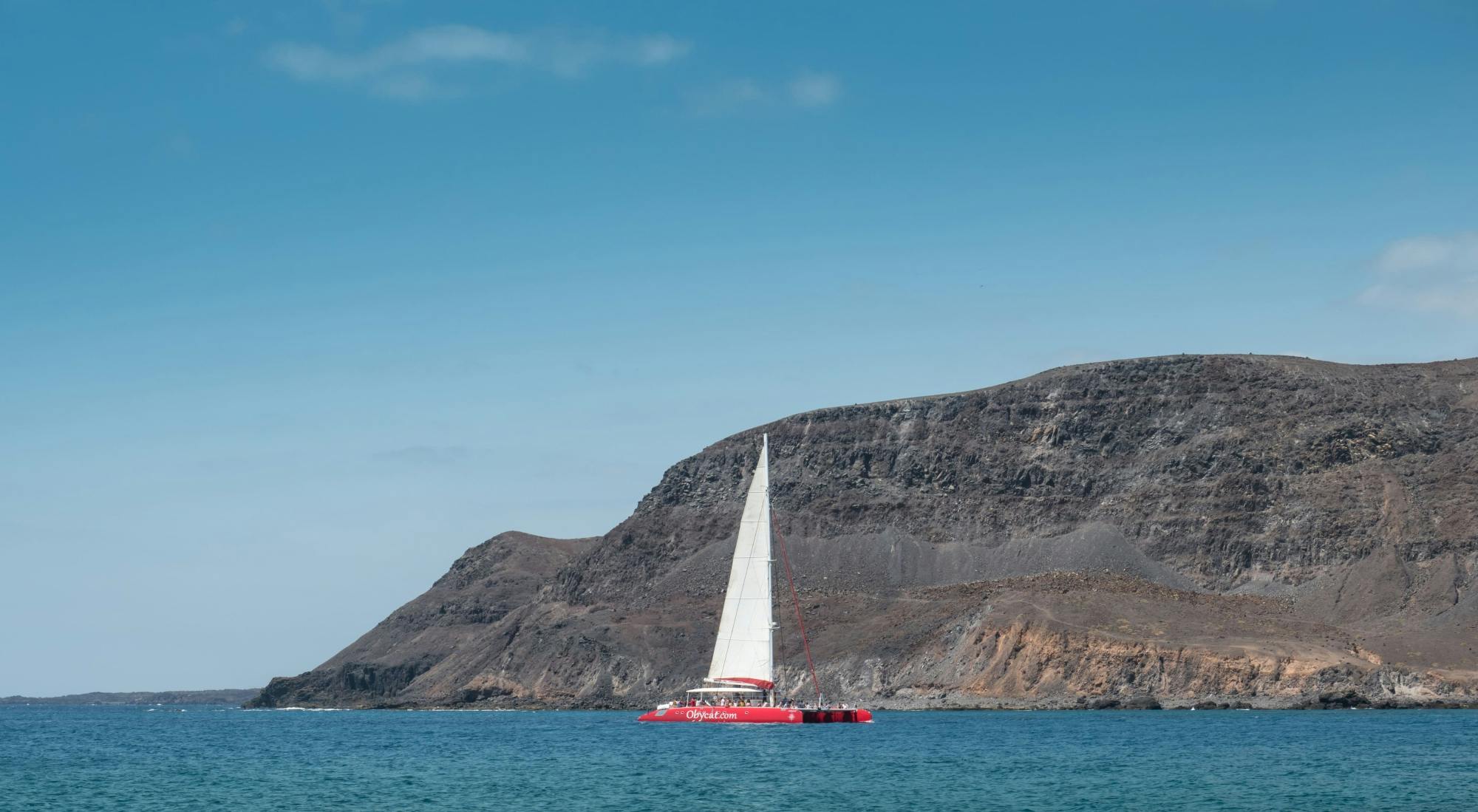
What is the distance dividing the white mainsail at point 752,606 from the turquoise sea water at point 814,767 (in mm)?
4540

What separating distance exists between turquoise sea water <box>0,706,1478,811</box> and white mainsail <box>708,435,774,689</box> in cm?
454

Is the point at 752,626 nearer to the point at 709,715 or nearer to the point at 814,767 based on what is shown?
the point at 709,715

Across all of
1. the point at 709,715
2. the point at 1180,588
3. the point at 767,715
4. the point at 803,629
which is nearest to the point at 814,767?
the point at 767,715

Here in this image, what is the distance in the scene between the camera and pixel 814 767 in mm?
73125

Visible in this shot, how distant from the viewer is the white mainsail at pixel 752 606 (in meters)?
91.2

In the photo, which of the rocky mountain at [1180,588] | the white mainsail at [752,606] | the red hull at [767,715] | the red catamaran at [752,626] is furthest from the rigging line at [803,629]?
the white mainsail at [752,606]

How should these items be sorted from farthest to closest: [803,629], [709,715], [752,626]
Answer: [803,629], [709,715], [752,626]

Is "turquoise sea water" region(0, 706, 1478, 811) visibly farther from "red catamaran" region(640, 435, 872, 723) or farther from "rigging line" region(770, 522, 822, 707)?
"rigging line" region(770, 522, 822, 707)

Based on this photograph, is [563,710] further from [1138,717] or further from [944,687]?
[1138,717]

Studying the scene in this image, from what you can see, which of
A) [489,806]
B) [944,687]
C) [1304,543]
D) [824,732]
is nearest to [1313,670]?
[944,687]

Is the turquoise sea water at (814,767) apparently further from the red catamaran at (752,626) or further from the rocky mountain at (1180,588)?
the rocky mountain at (1180,588)

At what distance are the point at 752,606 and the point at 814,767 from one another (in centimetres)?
1904

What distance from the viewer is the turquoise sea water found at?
61.0 meters

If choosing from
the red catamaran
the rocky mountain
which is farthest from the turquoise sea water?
the rocky mountain
